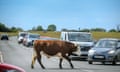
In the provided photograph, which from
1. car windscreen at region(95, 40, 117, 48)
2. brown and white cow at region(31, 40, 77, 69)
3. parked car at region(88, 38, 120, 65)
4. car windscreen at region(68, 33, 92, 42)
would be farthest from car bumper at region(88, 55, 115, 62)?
car windscreen at region(68, 33, 92, 42)

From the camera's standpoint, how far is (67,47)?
24859 millimetres

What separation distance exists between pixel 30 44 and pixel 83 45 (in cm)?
2891

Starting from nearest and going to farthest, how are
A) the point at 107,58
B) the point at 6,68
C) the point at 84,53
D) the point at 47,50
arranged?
the point at 6,68, the point at 47,50, the point at 107,58, the point at 84,53

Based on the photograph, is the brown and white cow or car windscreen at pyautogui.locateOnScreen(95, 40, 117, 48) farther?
car windscreen at pyautogui.locateOnScreen(95, 40, 117, 48)

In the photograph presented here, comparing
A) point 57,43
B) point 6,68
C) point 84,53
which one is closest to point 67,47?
point 57,43

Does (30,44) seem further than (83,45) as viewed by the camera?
Yes

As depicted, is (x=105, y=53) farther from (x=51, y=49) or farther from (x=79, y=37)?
(x=79, y=37)

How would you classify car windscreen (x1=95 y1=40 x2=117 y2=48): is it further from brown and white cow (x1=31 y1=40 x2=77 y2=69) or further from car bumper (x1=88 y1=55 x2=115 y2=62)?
brown and white cow (x1=31 y1=40 x2=77 y2=69)

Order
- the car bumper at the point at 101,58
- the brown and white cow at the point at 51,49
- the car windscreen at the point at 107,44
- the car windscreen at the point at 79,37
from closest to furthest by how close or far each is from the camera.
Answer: the brown and white cow at the point at 51,49 < the car bumper at the point at 101,58 < the car windscreen at the point at 107,44 < the car windscreen at the point at 79,37

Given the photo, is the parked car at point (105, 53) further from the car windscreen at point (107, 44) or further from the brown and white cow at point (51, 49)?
the brown and white cow at point (51, 49)

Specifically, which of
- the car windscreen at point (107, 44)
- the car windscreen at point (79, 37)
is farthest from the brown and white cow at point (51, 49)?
the car windscreen at point (79, 37)

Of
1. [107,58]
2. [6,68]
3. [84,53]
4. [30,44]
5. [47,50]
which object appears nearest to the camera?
[6,68]

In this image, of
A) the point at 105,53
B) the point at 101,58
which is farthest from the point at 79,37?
the point at 101,58

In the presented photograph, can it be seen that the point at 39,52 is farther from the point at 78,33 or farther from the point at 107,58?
the point at 78,33
